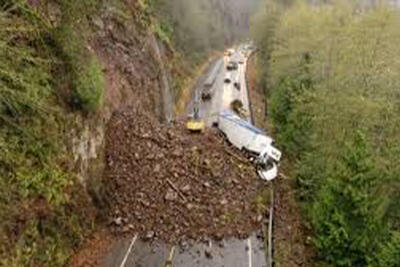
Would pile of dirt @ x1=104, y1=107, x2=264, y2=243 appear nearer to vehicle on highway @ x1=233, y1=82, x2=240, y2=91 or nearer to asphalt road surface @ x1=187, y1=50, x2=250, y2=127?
asphalt road surface @ x1=187, y1=50, x2=250, y2=127

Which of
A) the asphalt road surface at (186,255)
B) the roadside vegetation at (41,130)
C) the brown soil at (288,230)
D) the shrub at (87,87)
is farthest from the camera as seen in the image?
the brown soil at (288,230)

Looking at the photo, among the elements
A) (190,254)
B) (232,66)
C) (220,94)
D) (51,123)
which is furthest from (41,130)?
(232,66)

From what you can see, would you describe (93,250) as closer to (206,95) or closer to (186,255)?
(186,255)

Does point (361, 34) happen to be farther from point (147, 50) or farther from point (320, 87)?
point (147, 50)

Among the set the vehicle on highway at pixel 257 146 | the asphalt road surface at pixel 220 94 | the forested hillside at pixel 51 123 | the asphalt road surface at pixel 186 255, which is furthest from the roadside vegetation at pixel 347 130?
the forested hillside at pixel 51 123

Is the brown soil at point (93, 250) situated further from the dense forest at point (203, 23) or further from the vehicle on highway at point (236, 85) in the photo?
the vehicle on highway at point (236, 85)

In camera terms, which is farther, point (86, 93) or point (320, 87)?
point (320, 87)

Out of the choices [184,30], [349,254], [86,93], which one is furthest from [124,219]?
[184,30]
